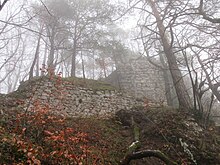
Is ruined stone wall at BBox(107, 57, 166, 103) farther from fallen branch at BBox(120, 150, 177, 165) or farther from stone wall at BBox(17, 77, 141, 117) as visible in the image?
fallen branch at BBox(120, 150, 177, 165)

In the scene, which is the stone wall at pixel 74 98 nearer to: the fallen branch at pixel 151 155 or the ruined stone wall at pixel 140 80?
the ruined stone wall at pixel 140 80

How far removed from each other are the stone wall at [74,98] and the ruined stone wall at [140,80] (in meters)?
3.92

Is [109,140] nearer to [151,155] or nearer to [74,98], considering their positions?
[151,155]

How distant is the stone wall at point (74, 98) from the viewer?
7.60 meters

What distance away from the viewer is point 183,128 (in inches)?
221

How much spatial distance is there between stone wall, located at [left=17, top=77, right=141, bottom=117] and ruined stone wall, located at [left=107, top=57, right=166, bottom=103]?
3916 millimetres

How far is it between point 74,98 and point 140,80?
6088 mm

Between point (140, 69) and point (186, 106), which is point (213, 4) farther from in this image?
point (140, 69)

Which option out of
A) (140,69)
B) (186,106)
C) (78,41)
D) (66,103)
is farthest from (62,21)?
(186,106)

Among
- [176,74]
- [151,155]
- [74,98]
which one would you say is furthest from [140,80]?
[151,155]

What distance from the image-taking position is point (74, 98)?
810 centimetres

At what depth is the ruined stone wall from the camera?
12797 mm

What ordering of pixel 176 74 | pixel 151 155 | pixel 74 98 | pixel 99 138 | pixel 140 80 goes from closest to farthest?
1. pixel 151 155
2. pixel 99 138
3. pixel 176 74
4. pixel 74 98
5. pixel 140 80

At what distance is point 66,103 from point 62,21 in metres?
7.93
